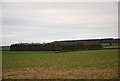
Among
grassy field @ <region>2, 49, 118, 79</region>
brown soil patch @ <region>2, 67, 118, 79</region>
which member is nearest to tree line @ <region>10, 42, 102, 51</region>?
grassy field @ <region>2, 49, 118, 79</region>

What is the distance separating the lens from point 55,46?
11138 centimetres

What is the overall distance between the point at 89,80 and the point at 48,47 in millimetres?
96556

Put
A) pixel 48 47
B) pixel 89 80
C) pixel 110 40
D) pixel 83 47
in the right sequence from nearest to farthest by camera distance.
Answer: pixel 89 80 < pixel 48 47 < pixel 83 47 < pixel 110 40

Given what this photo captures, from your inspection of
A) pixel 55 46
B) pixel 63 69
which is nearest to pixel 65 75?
pixel 63 69

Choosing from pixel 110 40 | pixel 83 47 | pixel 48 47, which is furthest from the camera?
pixel 110 40

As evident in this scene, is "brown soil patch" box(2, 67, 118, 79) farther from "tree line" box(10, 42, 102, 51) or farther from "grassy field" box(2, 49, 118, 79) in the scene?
"tree line" box(10, 42, 102, 51)

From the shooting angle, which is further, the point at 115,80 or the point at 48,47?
the point at 48,47

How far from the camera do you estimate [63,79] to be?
50.1 ft

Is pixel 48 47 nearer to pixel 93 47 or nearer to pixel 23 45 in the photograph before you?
pixel 23 45

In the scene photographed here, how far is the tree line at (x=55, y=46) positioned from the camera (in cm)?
11156

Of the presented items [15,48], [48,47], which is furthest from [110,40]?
[15,48]

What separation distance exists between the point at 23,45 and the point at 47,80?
105 meters

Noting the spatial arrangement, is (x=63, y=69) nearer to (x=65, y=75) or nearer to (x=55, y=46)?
(x=65, y=75)

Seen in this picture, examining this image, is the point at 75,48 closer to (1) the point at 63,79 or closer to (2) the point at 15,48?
(2) the point at 15,48
